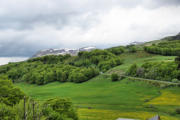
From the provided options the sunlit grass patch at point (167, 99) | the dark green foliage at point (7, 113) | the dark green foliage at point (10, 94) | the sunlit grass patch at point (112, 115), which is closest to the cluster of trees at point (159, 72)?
the sunlit grass patch at point (167, 99)

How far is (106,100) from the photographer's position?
98.7 meters

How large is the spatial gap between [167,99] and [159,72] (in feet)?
156

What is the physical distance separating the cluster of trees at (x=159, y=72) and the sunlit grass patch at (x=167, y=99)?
77.2 ft

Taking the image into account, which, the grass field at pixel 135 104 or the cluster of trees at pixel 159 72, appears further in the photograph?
the cluster of trees at pixel 159 72

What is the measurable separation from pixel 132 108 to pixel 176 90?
108 ft

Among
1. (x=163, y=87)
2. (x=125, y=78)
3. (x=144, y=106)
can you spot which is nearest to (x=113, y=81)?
(x=125, y=78)

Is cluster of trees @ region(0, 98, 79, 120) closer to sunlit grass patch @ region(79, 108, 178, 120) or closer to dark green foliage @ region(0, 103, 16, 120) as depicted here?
dark green foliage @ region(0, 103, 16, 120)

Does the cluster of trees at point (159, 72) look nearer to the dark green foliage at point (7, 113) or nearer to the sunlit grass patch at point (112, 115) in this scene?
the sunlit grass patch at point (112, 115)

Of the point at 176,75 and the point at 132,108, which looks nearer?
the point at 132,108

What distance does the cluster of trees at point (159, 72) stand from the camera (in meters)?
119

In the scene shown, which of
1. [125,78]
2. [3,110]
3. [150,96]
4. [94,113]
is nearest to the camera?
[3,110]

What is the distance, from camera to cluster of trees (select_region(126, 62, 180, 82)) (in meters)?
119

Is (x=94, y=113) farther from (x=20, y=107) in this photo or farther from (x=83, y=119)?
(x=20, y=107)

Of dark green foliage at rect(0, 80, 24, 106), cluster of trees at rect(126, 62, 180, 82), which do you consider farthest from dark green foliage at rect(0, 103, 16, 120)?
cluster of trees at rect(126, 62, 180, 82)
